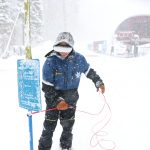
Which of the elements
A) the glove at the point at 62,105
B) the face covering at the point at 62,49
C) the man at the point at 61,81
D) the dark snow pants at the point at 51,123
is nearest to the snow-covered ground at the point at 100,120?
the dark snow pants at the point at 51,123

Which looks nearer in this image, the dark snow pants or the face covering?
the face covering

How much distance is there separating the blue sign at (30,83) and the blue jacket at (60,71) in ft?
1.92

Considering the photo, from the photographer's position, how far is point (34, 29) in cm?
4497

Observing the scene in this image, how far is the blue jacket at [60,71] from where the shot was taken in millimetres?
4871

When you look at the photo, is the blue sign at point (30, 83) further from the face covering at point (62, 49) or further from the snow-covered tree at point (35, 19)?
the snow-covered tree at point (35, 19)

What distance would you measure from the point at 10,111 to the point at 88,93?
3088mm

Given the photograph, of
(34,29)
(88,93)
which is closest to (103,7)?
(34,29)

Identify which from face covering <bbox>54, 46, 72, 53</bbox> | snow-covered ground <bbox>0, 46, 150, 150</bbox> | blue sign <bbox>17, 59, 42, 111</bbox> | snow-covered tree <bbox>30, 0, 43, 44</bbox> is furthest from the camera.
→ snow-covered tree <bbox>30, 0, 43, 44</bbox>

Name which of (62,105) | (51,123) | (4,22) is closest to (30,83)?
(62,105)

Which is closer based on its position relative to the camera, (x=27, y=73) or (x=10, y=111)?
(x=27, y=73)

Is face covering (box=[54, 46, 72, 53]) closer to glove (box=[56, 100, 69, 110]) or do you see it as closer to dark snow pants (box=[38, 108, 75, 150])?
glove (box=[56, 100, 69, 110])

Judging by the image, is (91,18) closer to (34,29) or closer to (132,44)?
(34,29)

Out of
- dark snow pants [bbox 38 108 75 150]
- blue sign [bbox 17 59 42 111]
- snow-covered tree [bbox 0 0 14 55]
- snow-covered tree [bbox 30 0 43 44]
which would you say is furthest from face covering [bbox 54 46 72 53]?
snow-covered tree [bbox 30 0 43 44]

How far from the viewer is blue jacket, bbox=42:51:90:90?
4.87 m
